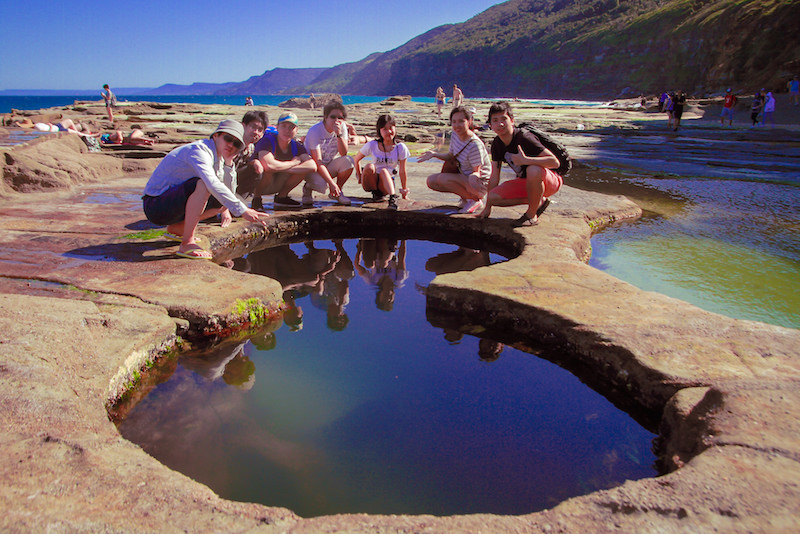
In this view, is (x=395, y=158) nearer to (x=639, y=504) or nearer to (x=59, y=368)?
(x=59, y=368)

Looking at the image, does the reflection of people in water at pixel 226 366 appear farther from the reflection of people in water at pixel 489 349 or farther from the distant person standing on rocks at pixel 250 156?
the distant person standing on rocks at pixel 250 156

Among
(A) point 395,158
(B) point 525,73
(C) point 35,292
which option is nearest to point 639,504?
(C) point 35,292

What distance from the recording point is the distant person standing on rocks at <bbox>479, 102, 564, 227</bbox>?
179 inches

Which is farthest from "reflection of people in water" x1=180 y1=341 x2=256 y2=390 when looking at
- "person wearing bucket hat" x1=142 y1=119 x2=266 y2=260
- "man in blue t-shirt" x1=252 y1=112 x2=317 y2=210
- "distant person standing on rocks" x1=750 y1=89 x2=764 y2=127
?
"distant person standing on rocks" x1=750 y1=89 x2=764 y2=127

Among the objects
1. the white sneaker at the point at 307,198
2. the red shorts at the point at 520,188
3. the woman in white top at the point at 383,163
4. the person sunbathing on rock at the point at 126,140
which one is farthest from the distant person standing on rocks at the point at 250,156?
the person sunbathing on rock at the point at 126,140

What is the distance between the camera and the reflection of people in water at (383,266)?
3990 mm

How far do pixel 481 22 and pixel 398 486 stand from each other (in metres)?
195

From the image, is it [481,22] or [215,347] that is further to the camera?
[481,22]

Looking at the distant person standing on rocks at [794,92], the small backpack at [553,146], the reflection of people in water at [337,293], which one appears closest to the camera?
the reflection of people in water at [337,293]

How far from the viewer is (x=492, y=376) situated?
2783mm

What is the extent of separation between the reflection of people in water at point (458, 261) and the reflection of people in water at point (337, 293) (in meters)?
0.73

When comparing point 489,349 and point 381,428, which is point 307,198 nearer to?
point 489,349

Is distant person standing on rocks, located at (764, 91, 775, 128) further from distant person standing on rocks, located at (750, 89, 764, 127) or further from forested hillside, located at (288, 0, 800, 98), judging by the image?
forested hillside, located at (288, 0, 800, 98)

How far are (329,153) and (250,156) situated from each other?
95 cm
